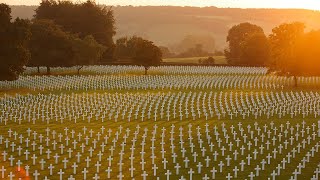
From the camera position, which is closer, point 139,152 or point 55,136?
point 139,152

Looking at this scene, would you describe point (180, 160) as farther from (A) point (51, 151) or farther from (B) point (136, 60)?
(B) point (136, 60)

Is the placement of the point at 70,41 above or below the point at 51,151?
above

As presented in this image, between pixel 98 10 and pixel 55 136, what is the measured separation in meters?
70.2

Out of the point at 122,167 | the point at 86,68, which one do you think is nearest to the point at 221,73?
the point at 86,68

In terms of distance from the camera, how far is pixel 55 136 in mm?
22469

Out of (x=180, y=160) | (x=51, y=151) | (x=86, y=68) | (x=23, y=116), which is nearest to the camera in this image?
(x=180, y=160)

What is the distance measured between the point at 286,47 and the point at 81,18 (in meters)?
46.5

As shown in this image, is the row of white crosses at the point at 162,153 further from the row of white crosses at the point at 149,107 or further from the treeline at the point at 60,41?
the treeline at the point at 60,41

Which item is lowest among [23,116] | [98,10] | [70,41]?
[23,116]

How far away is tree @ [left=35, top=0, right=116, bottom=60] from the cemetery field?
45143 mm

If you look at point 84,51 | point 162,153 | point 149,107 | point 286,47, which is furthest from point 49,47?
point 162,153

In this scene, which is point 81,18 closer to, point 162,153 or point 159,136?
point 159,136

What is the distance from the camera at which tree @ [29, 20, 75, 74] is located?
6006 centimetres

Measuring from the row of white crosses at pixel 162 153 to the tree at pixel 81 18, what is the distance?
64555 millimetres
